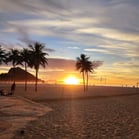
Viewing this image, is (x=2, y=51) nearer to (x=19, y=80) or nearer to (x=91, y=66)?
(x=91, y=66)

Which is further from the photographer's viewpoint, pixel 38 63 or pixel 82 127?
pixel 38 63

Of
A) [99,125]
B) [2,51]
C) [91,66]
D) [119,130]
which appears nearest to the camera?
[119,130]

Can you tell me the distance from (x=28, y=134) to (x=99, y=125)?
619 cm

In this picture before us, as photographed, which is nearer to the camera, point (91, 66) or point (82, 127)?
point (82, 127)

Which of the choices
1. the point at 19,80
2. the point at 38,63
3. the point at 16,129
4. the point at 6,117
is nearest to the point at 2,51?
the point at 38,63

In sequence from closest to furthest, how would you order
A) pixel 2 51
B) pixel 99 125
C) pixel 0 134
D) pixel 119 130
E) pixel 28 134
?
pixel 0 134
pixel 28 134
pixel 119 130
pixel 99 125
pixel 2 51

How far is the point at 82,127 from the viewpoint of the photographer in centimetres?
2053

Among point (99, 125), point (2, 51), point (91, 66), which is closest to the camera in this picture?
point (99, 125)

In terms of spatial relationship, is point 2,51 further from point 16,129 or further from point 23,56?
point 16,129

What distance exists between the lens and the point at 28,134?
56.1ft

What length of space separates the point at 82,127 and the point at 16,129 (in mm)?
4643

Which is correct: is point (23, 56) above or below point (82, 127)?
above

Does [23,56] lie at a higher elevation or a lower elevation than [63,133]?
higher

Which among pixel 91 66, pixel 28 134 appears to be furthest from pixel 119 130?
pixel 91 66
